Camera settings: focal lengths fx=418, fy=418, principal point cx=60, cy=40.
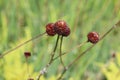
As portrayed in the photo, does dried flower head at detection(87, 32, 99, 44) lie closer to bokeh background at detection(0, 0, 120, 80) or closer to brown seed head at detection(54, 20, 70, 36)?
brown seed head at detection(54, 20, 70, 36)

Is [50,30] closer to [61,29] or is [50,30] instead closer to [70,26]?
[61,29]

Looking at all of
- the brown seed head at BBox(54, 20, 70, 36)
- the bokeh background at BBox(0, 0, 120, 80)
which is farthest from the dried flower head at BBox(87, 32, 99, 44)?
the bokeh background at BBox(0, 0, 120, 80)

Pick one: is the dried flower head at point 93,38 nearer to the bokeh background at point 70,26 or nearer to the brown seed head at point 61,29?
the brown seed head at point 61,29

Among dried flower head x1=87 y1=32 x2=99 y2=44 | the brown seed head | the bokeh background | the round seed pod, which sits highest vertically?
the brown seed head

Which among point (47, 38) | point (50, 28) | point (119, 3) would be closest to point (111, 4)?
point (119, 3)

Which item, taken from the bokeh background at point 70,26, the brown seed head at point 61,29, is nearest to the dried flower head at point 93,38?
the brown seed head at point 61,29

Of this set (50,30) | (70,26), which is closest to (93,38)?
(50,30)

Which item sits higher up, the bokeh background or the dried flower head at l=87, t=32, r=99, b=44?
the dried flower head at l=87, t=32, r=99, b=44

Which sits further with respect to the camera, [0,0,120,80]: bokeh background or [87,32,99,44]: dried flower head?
[0,0,120,80]: bokeh background

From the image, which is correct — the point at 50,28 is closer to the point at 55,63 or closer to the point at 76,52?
the point at 55,63
